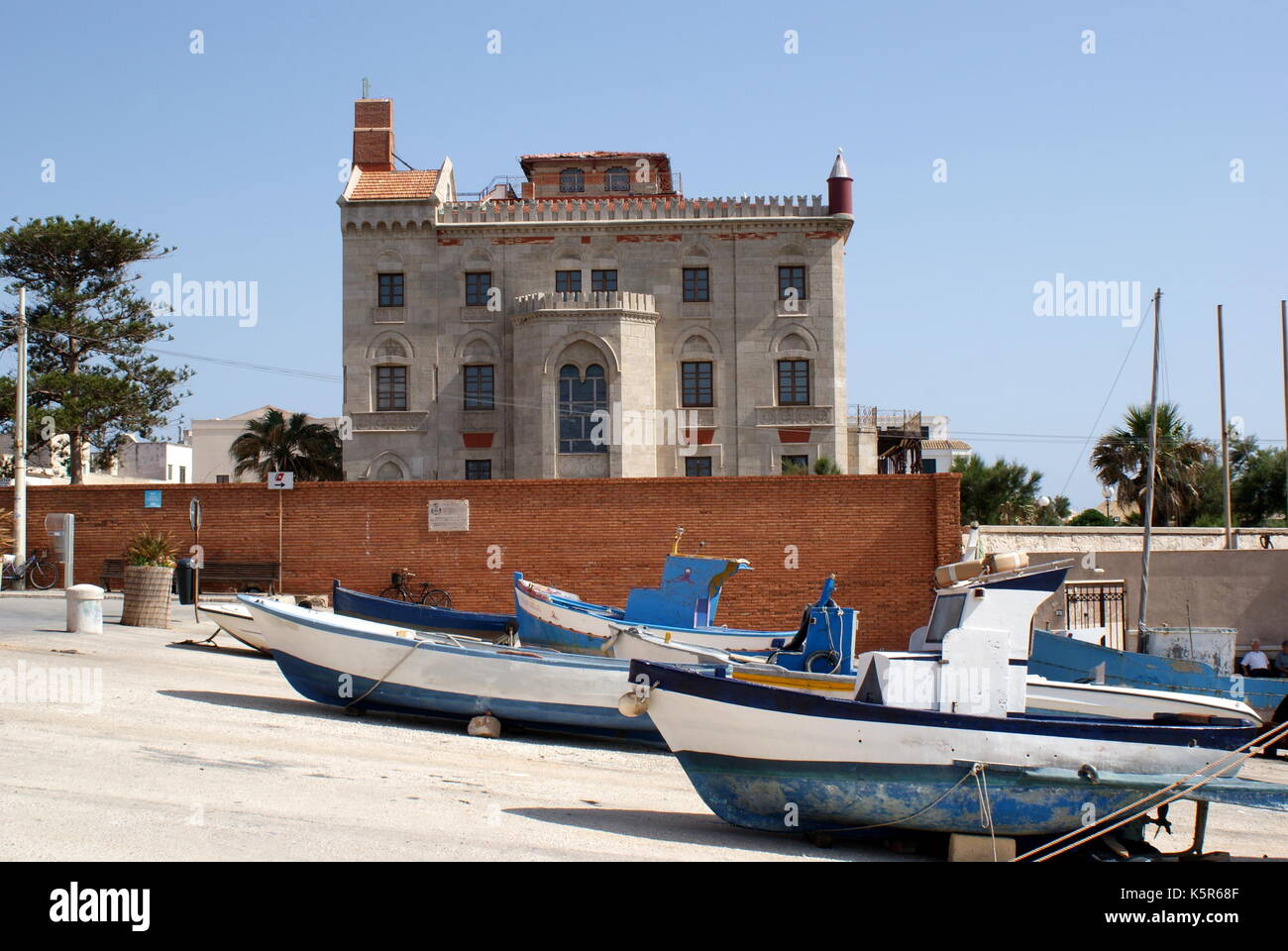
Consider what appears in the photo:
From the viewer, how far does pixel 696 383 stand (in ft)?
156

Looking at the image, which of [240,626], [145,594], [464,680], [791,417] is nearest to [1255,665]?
[464,680]

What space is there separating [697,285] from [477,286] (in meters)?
8.47

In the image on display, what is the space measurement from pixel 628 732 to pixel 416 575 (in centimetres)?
1275

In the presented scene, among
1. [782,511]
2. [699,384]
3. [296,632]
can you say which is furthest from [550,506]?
[699,384]

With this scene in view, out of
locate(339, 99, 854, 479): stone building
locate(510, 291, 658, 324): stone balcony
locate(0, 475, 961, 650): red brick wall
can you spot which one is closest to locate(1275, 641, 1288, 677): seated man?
locate(0, 475, 961, 650): red brick wall

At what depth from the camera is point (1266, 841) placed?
12250 millimetres

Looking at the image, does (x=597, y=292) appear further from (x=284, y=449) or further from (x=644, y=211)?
(x=284, y=449)

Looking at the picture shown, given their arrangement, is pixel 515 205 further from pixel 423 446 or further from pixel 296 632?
pixel 296 632

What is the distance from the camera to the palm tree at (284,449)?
142ft

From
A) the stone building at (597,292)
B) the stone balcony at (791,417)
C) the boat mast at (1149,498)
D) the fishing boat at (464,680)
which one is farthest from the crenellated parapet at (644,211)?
the fishing boat at (464,680)

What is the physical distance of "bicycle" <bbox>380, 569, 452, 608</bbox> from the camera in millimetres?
26219

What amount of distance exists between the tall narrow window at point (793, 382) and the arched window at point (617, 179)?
13.5m

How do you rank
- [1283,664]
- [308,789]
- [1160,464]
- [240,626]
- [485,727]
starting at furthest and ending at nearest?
[1160,464]
[1283,664]
[240,626]
[485,727]
[308,789]

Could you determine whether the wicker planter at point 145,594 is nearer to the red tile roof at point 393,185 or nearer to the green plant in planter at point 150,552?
the green plant in planter at point 150,552
